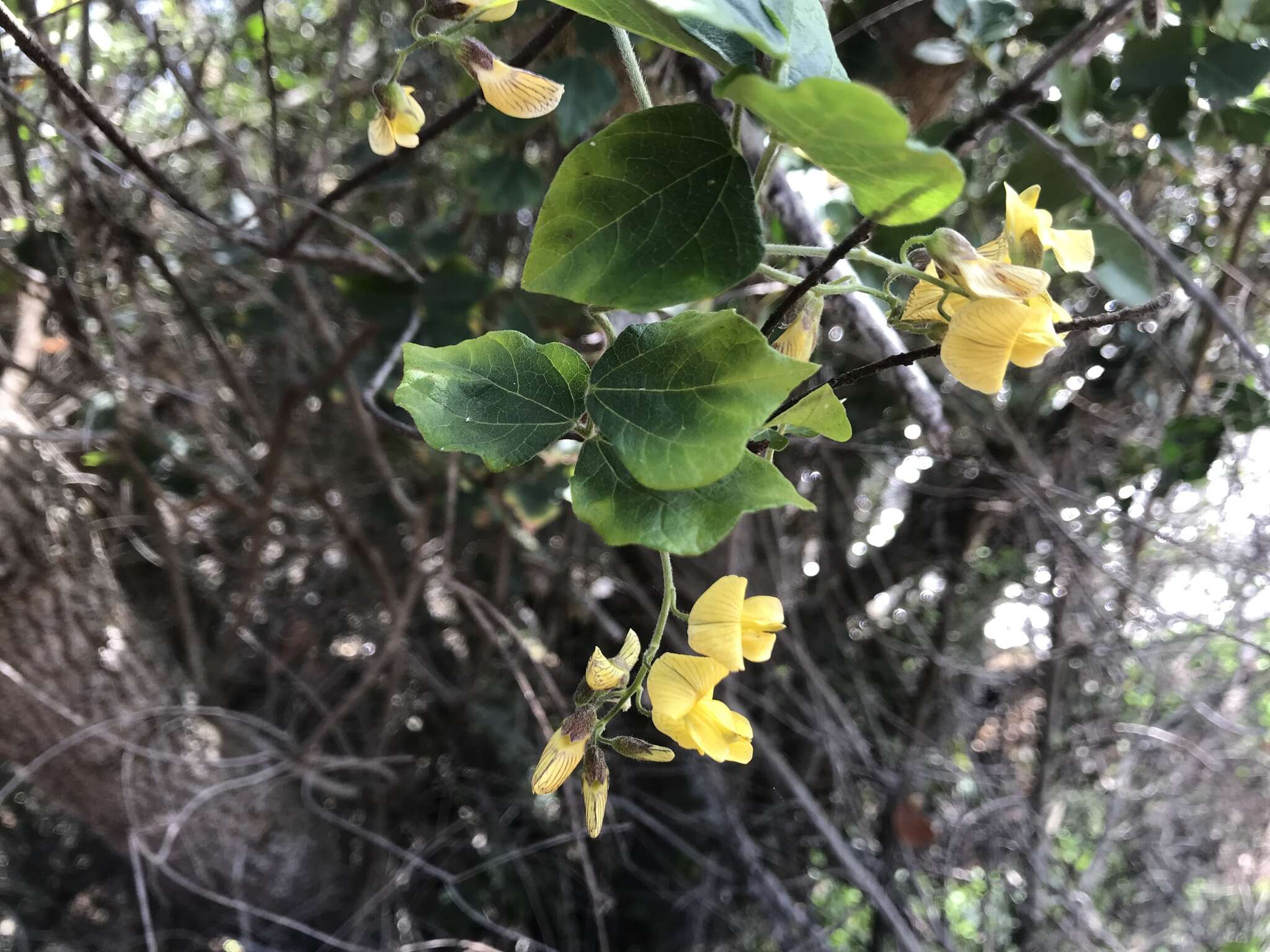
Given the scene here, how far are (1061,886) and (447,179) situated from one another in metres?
1.56

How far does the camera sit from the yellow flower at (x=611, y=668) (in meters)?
0.30

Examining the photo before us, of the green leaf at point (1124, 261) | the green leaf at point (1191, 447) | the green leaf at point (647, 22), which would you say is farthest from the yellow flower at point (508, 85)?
the green leaf at point (1191, 447)

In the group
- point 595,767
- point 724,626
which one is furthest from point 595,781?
point 724,626

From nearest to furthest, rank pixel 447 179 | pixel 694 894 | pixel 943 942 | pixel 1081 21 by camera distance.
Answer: pixel 1081 21 → pixel 943 942 → pixel 694 894 → pixel 447 179

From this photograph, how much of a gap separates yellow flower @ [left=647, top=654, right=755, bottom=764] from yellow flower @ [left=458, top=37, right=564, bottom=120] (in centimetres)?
26

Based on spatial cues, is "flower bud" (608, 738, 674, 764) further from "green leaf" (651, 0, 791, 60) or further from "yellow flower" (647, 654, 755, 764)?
"green leaf" (651, 0, 791, 60)

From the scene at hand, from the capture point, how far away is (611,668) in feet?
1.00

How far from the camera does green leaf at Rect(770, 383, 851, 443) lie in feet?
0.95

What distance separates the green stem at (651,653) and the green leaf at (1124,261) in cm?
54

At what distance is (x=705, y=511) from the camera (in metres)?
0.25

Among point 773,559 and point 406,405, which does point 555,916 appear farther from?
point 406,405

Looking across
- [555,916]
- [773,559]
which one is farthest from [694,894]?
[773,559]

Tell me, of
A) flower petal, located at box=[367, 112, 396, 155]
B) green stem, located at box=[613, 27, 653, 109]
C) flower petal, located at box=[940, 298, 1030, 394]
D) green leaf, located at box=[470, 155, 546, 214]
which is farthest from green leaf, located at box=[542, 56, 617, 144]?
flower petal, located at box=[940, 298, 1030, 394]

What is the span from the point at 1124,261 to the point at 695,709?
58cm
